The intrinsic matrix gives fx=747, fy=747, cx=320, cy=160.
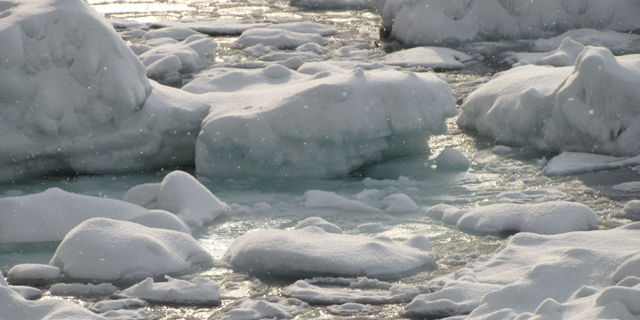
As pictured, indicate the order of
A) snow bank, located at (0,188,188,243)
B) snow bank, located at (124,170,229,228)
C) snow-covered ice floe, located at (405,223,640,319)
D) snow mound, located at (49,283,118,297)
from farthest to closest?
snow bank, located at (124,170,229,228) → snow bank, located at (0,188,188,243) → snow mound, located at (49,283,118,297) → snow-covered ice floe, located at (405,223,640,319)

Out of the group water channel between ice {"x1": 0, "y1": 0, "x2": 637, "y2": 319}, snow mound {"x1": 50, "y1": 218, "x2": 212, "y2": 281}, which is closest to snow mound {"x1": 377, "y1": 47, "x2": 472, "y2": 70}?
water channel between ice {"x1": 0, "y1": 0, "x2": 637, "y2": 319}

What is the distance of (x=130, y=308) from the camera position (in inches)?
158

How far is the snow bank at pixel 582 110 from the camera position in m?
7.09

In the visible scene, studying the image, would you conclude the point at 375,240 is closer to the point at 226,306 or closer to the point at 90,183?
the point at 226,306

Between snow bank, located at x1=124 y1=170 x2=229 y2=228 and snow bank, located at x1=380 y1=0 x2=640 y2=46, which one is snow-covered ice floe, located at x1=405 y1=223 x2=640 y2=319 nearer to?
snow bank, located at x1=124 y1=170 x2=229 y2=228

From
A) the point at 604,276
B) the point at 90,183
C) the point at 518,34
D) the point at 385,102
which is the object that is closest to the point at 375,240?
the point at 604,276

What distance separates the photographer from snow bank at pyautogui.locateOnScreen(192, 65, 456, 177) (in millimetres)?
6605

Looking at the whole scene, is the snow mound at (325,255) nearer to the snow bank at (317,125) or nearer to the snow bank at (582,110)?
the snow bank at (317,125)

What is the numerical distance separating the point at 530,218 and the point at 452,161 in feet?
6.08

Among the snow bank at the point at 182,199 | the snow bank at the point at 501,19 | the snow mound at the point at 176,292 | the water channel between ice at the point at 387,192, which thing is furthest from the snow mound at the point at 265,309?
the snow bank at the point at 501,19

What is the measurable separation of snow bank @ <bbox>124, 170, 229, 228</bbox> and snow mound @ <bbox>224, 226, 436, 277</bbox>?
0.80 m

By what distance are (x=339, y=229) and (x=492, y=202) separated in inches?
60.6

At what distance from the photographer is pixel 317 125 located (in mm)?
6633

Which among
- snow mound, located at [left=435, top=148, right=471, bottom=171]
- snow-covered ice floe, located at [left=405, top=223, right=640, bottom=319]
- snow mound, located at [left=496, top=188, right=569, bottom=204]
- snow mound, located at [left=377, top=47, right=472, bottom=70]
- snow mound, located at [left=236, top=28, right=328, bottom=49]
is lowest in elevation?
snow mound, located at [left=236, top=28, right=328, bottom=49]
